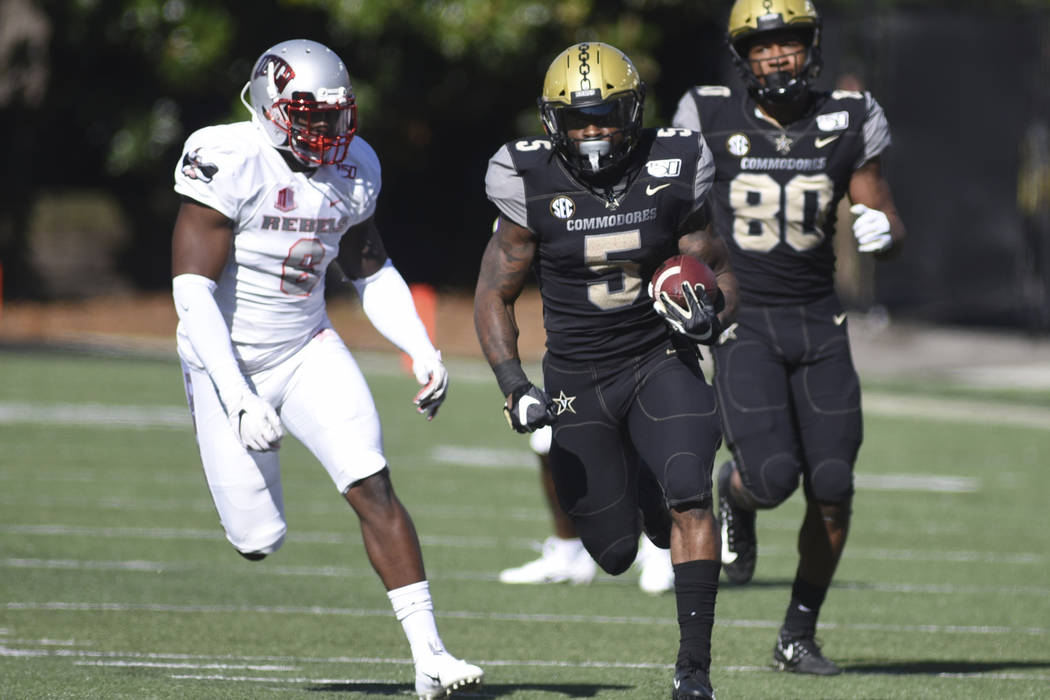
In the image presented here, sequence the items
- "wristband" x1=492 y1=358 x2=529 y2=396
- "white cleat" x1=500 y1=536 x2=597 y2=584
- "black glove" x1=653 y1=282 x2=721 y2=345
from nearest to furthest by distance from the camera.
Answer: "black glove" x1=653 y1=282 x2=721 y2=345 < "wristband" x1=492 y1=358 x2=529 y2=396 < "white cleat" x1=500 y1=536 x2=597 y2=584

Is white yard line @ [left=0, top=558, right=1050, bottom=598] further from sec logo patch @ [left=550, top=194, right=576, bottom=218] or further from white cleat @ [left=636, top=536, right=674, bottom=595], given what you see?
sec logo patch @ [left=550, top=194, right=576, bottom=218]

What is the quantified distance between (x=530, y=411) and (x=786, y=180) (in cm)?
170

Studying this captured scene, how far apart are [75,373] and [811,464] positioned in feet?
38.4

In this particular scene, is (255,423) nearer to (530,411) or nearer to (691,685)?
(530,411)

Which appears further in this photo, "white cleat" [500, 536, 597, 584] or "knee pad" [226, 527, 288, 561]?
"white cleat" [500, 536, 597, 584]

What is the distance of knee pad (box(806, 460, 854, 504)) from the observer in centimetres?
615

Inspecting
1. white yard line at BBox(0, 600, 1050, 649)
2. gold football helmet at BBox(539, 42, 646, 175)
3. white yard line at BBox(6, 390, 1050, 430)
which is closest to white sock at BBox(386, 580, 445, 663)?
gold football helmet at BBox(539, 42, 646, 175)

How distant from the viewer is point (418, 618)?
5328 mm

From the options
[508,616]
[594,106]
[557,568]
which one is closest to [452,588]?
[557,568]

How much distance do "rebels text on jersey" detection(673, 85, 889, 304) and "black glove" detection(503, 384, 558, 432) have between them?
1400mm

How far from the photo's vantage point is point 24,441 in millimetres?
12070

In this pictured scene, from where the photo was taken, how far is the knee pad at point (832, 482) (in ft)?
20.2

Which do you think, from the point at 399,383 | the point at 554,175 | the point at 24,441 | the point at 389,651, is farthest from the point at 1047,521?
the point at 399,383

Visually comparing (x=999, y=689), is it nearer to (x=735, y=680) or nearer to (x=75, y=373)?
(x=735, y=680)
